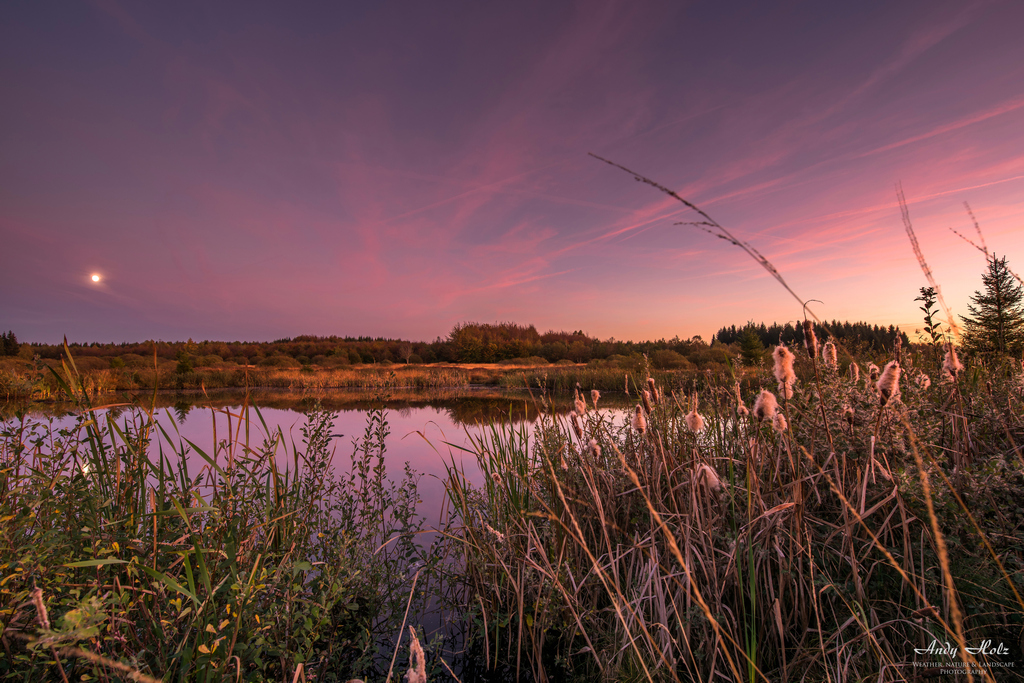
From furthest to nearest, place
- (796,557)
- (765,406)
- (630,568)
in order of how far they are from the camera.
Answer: (630,568), (796,557), (765,406)

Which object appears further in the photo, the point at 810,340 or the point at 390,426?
the point at 390,426

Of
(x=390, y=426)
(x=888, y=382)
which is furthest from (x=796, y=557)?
(x=390, y=426)

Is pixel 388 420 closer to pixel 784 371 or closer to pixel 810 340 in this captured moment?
pixel 784 371

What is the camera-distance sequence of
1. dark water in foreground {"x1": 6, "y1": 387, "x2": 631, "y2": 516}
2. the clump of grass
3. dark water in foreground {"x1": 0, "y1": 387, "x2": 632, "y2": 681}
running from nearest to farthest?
the clump of grass, dark water in foreground {"x1": 0, "y1": 387, "x2": 632, "y2": 681}, dark water in foreground {"x1": 6, "y1": 387, "x2": 631, "y2": 516}

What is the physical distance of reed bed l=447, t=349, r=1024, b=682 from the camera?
62.9 inches

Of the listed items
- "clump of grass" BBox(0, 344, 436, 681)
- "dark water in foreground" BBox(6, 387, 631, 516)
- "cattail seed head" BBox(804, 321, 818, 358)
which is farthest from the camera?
"dark water in foreground" BBox(6, 387, 631, 516)

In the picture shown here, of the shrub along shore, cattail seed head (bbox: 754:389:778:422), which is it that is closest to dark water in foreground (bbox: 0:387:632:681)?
the shrub along shore

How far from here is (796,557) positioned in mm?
2027

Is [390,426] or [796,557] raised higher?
[796,557]

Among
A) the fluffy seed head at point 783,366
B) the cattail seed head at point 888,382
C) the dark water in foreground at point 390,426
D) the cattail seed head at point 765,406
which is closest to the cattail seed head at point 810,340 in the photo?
the fluffy seed head at point 783,366

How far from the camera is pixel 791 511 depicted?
1.91 m

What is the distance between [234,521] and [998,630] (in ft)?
10.8

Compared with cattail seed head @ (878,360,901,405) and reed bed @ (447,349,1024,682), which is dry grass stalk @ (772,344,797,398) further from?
cattail seed head @ (878,360,901,405)

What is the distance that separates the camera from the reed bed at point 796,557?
160 centimetres
